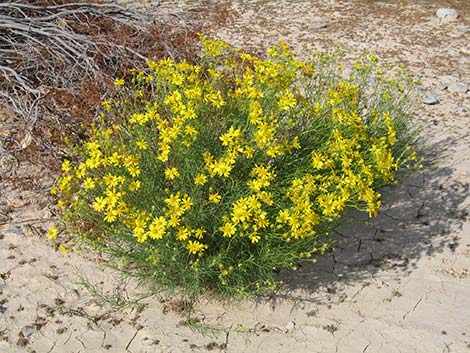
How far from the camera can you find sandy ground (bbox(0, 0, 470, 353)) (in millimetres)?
3301

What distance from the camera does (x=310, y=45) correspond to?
24.0 ft

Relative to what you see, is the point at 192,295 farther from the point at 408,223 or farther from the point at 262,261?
the point at 408,223

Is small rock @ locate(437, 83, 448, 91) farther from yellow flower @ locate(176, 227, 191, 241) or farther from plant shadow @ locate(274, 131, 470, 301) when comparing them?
yellow flower @ locate(176, 227, 191, 241)

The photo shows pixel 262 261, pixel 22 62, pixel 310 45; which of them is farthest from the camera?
pixel 310 45

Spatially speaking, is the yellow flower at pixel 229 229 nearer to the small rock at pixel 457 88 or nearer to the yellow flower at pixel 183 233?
the yellow flower at pixel 183 233

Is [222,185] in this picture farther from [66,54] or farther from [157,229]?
[66,54]

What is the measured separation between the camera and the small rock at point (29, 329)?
3350 mm

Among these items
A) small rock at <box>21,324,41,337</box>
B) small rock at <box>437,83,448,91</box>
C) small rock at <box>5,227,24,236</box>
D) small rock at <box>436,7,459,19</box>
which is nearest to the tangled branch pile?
small rock at <box>5,227,24,236</box>

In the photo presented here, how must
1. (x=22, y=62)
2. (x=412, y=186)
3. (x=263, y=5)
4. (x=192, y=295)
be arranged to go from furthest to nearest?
(x=263, y=5) → (x=22, y=62) → (x=412, y=186) → (x=192, y=295)

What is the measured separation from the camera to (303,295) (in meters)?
3.62

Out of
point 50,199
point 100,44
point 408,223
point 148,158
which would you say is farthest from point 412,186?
point 100,44

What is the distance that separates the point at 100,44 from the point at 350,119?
120 inches

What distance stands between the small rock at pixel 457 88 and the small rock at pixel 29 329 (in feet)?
15.3

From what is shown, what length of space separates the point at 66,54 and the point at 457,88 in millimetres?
3903
